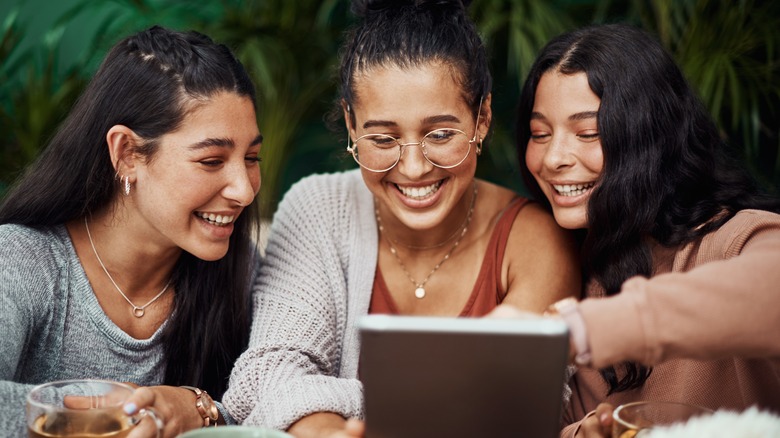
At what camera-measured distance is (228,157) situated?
5.79 feet

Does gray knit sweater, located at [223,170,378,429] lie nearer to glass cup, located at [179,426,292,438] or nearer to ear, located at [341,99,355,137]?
ear, located at [341,99,355,137]

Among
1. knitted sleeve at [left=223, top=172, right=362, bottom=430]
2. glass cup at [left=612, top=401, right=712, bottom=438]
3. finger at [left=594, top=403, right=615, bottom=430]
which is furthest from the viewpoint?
knitted sleeve at [left=223, top=172, right=362, bottom=430]

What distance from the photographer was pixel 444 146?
1821 mm

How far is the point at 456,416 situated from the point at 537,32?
2.18 meters

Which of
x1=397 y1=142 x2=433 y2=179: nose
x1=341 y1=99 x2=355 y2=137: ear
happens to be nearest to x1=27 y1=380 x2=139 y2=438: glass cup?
x1=397 y1=142 x2=433 y2=179: nose

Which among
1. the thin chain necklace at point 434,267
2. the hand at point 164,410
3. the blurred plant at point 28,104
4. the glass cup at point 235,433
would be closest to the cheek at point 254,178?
the thin chain necklace at point 434,267

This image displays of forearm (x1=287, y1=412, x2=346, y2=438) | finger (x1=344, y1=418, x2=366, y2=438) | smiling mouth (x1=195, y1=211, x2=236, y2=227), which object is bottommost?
forearm (x1=287, y1=412, x2=346, y2=438)

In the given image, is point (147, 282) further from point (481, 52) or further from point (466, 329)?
point (466, 329)

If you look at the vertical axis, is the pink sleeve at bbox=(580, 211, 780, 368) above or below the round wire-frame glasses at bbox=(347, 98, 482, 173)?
below

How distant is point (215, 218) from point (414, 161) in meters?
0.46

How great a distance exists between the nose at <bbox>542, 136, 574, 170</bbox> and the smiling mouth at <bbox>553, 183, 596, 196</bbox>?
0.06m

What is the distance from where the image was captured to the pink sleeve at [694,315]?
112 centimetres

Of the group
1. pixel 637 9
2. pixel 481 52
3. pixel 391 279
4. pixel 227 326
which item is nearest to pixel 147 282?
pixel 227 326

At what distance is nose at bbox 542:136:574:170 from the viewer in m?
1.79
